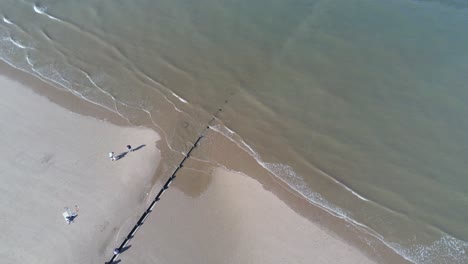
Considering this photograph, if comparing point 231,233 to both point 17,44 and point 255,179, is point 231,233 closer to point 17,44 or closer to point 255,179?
point 255,179

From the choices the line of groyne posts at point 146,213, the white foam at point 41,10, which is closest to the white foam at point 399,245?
the line of groyne posts at point 146,213

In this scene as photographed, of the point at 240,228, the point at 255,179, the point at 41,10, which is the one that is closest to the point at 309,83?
the point at 255,179

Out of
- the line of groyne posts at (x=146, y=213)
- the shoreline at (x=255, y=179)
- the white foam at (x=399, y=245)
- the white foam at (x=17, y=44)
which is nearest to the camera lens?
the line of groyne posts at (x=146, y=213)

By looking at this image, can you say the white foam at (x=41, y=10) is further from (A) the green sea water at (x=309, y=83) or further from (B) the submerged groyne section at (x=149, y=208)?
(B) the submerged groyne section at (x=149, y=208)

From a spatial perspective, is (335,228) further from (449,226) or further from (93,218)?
(93,218)

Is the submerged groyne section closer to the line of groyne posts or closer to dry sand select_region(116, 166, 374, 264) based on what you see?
the line of groyne posts

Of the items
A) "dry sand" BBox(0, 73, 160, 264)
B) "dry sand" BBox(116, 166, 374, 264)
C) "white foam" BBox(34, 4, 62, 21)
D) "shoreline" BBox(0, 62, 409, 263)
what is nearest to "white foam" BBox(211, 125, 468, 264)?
"shoreline" BBox(0, 62, 409, 263)
